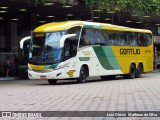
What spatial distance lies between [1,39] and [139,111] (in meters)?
35.8

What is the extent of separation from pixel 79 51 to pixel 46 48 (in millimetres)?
2002

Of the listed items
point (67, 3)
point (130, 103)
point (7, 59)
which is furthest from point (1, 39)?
point (130, 103)

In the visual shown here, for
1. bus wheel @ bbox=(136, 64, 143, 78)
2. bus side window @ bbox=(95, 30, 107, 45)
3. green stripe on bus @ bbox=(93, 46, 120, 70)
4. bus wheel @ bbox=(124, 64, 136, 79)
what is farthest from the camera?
bus wheel @ bbox=(136, 64, 143, 78)

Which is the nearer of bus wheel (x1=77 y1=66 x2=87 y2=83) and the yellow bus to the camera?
the yellow bus

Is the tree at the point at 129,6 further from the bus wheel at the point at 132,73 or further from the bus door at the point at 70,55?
the bus door at the point at 70,55

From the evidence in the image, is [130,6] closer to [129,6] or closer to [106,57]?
[129,6]

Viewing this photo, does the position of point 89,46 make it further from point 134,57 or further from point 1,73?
point 1,73

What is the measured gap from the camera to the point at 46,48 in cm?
2286

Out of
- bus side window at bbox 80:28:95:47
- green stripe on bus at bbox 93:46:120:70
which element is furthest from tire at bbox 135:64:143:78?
bus side window at bbox 80:28:95:47

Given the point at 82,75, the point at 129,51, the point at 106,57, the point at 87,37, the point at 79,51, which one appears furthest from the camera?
the point at 129,51

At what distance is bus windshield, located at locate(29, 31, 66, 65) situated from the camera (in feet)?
74.2

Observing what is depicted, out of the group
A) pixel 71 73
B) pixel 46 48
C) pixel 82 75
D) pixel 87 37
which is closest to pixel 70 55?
pixel 71 73

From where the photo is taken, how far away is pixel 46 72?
22.5 meters

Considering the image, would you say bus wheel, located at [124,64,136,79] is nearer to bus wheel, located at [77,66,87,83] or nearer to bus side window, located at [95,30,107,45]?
bus side window, located at [95,30,107,45]
